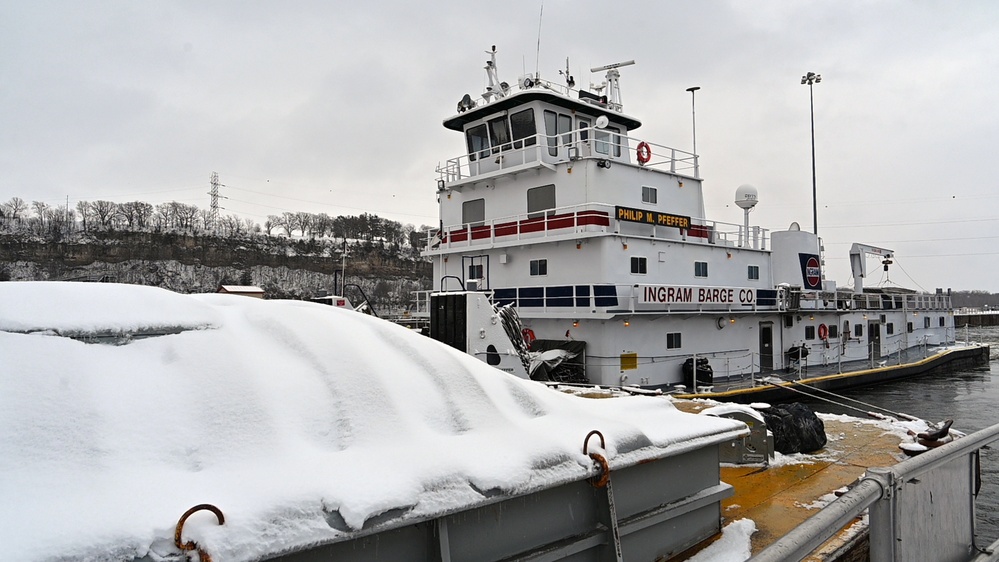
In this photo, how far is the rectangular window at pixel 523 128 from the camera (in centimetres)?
1906

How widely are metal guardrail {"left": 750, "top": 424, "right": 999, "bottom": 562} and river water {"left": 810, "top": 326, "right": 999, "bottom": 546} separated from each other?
852 centimetres

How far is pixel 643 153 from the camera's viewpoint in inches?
737

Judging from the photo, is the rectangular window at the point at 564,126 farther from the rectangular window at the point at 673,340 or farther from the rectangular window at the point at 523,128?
the rectangular window at the point at 673,340

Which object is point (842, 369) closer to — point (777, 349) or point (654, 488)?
point (777, 349)

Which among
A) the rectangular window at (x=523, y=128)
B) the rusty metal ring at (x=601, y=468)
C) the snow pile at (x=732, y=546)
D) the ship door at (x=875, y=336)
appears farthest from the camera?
the ship door at (x=875, y=336)

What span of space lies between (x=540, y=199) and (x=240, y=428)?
16255mm

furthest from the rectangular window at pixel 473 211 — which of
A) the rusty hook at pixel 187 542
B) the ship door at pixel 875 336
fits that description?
the ship door at pixel 875 336

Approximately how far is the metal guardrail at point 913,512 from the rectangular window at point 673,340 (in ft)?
43.0

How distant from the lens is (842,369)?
21234 mm

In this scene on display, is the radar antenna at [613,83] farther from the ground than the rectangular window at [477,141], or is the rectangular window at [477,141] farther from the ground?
the radar antenna at [613,83]

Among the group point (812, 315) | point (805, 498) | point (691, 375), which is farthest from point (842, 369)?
point (805, 498)

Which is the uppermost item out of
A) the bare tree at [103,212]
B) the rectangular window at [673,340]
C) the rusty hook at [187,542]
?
the bare tree at [103,212]

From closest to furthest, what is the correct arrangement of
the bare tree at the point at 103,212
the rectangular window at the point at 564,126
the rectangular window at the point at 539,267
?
the rectangular window at the point at 539,267, the rectangular window at the point at 564,126, the bare tree at the point at 103,212

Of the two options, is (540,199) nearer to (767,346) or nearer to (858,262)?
(767,346)
